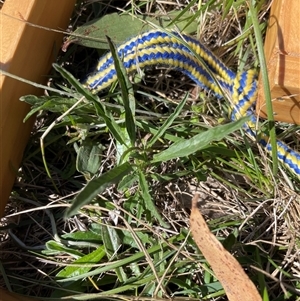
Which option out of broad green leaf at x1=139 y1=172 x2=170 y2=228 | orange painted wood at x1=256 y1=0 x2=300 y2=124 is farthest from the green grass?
orange painted wood at x1=256 y1=0 x2=300 y2=124

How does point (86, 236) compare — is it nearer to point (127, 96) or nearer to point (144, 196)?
point (144, 196)

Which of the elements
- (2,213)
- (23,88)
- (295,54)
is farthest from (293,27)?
(2,213)

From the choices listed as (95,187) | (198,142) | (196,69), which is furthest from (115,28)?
(95,187)

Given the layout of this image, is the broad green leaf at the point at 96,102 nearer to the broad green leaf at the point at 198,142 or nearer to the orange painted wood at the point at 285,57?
the broad green leaf at the point at 198,142

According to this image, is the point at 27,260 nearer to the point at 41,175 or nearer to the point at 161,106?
the point at 41,175

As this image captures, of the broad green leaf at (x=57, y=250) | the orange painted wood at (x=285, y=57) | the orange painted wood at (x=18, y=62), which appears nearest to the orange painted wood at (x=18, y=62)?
the orange painted wood at (x=18, y=62)
